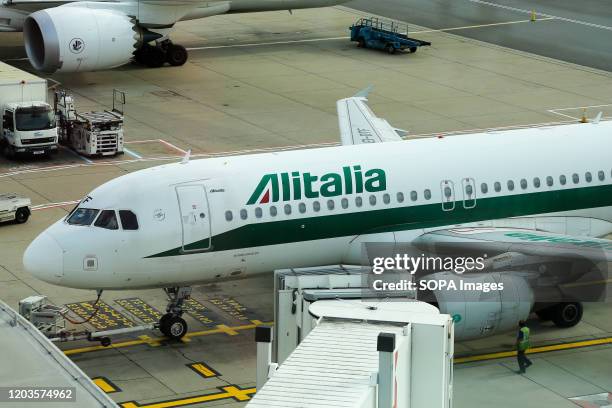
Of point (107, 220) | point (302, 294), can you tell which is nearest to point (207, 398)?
point (302, 294)

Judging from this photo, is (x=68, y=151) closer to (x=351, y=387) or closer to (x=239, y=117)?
(x=239, y=117)

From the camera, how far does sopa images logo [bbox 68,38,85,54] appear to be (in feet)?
173

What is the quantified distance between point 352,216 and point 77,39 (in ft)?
81.8

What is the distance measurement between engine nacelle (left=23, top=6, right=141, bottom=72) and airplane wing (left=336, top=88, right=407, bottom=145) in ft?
52.6

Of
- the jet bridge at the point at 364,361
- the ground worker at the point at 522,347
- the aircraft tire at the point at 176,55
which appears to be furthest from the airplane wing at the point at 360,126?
the aircraft tire at the point at 176,55

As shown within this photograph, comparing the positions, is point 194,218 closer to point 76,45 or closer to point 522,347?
point 522,347

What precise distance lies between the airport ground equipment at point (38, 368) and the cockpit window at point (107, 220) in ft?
26.9

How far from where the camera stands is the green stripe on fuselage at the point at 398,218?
30.2m

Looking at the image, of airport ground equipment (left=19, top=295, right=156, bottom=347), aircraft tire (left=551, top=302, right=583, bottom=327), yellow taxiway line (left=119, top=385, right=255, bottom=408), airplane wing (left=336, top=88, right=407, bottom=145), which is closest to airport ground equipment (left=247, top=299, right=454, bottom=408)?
yellow taxiway line (left=119, top=385, right=255, bottom=408)

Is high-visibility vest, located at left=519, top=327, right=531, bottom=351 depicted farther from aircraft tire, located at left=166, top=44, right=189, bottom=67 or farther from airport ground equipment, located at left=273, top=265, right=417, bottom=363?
aircraft tire, located at left=166, top=44, right=189, bottom=67

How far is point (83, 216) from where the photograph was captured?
29781 millimetres

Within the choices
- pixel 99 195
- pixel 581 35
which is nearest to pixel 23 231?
pixel 99 195

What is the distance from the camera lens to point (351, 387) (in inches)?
708

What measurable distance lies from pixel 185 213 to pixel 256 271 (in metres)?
2.37
